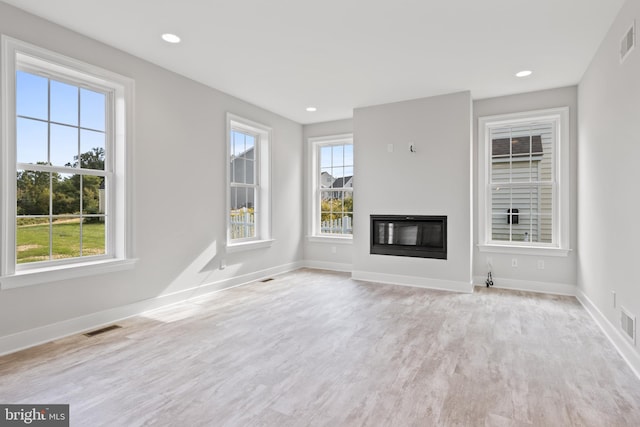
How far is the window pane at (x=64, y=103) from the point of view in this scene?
10.2 ft

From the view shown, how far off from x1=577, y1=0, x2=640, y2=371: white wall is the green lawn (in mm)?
4652

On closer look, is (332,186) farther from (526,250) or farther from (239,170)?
(526,250)

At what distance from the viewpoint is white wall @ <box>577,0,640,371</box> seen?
2.53 meters

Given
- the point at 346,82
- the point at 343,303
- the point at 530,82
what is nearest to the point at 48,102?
the point at 346,82

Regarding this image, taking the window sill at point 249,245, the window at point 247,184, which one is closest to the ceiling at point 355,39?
the window at point 247,184

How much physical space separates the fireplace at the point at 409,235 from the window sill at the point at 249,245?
169 cm

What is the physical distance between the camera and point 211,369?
2457 millimetres

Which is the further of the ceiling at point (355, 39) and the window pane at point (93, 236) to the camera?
the window pane at point (93, 236)

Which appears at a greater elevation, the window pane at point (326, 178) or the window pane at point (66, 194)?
the window pane at point (326, 178)

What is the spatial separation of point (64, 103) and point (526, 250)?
18.9 ft

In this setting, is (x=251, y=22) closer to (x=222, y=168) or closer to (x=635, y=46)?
(x=222, y=168)

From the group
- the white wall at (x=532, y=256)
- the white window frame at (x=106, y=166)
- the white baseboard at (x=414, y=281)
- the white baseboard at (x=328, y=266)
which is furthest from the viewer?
the white baseboard at (x=328, y=266)

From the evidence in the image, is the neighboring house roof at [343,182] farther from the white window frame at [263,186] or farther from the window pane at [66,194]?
the window pane at [66,194]

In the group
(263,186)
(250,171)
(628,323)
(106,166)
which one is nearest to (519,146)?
(628,323)
